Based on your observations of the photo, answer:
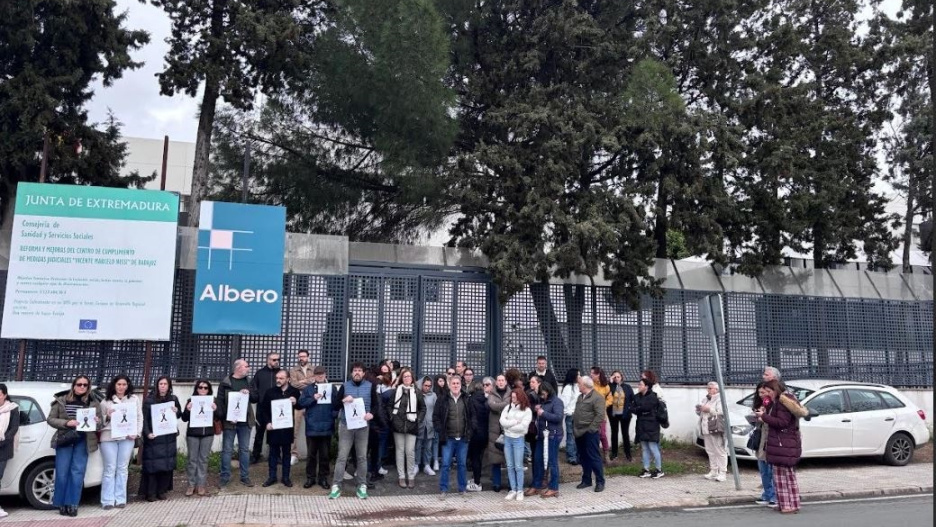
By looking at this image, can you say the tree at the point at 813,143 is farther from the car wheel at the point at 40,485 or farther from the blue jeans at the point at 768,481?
the car wheel at the point at 40,485

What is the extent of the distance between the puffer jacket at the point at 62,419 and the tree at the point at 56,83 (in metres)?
5.25

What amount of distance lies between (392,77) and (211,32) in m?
3.86

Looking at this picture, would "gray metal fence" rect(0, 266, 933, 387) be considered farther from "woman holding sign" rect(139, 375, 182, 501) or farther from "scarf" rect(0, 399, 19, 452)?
"scarf" rect(0, 399, 19, 452)

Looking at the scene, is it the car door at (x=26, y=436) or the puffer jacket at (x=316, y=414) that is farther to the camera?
the puffer jacket at (x=316, y=414)

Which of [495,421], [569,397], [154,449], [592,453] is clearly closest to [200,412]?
[154,449]

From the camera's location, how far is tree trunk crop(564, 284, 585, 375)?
15.8 meters

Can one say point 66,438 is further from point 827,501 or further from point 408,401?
point 827,501

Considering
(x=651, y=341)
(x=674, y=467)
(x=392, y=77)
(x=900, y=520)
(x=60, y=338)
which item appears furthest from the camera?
(x=651, y=341)

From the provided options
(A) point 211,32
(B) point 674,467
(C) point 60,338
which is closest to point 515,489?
(B) point 674,467

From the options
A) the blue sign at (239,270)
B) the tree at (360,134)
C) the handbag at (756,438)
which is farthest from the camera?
the tree at (360,134)

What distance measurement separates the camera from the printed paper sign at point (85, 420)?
385 inches

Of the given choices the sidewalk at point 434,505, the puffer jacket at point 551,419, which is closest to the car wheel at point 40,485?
the sidewalk at point 434,505

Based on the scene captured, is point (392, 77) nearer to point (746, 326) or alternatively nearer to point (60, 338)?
point (60, 338)

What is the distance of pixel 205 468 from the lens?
36.1 feet
